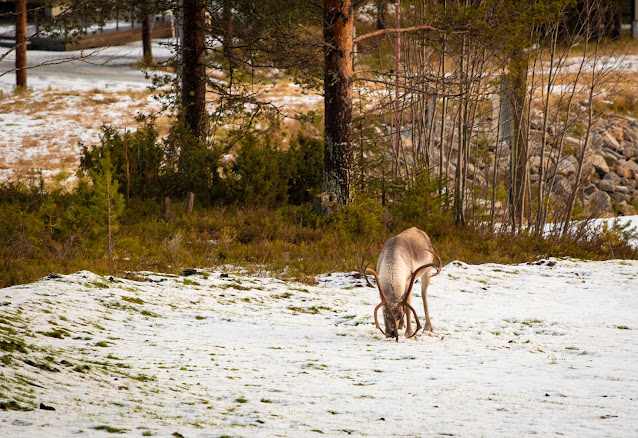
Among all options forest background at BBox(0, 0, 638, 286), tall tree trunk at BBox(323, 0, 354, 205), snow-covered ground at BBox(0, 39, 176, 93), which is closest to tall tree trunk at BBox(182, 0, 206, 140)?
forest background at BBox(0, 0, 638, 286)

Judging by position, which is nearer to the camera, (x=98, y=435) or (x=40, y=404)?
(x=98, y=435)

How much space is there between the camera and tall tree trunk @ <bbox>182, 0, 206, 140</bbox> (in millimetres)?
17219

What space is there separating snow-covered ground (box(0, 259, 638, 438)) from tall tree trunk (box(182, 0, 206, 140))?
25.3 ft

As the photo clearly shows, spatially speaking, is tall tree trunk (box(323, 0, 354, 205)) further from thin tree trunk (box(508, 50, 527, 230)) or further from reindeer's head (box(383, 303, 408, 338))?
reindeer's head (box(383, 303, 408, 338))

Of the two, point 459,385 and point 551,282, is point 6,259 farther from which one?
point 551,282

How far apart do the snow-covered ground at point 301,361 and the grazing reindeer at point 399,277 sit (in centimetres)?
25

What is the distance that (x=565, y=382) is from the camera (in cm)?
612

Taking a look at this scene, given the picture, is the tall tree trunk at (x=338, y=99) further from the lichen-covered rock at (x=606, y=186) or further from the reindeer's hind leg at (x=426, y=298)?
the lichen-covered rock at (x=606, y=186)

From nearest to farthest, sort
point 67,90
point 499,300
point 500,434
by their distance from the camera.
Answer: point 500,434
point 499,300
point 67,90

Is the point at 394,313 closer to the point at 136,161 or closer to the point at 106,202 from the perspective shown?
the point at 106,202

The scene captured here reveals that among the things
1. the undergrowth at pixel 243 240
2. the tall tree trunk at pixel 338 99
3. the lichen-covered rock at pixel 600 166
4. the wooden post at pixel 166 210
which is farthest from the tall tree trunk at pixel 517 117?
the lichen-covered rock at pixel 600 166

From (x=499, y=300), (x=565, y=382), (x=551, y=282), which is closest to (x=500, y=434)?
(x=565, y=382)

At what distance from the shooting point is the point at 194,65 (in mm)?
A: 17438

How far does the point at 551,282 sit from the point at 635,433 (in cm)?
743
